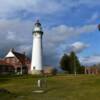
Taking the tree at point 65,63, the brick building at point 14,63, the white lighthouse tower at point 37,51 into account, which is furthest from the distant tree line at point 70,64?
the white lighthouse tower at point 37,51

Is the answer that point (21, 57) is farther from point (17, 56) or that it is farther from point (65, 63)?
point (65, 63)

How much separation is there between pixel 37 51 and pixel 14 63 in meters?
22.5

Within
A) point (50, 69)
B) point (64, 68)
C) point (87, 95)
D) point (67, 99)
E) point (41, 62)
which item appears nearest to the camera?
point (67, 99)

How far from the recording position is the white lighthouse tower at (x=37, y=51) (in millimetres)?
88938

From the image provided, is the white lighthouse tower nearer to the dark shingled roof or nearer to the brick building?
the brick building

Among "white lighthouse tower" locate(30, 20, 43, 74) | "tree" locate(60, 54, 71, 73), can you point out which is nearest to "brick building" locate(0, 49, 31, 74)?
"tree" locate(60, 54, 71, 73)

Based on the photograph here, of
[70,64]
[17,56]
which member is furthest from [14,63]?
[70,64]

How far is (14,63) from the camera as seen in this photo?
109562 millimetres

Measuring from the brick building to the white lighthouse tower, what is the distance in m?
16.4

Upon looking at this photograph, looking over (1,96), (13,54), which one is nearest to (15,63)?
(13,54)

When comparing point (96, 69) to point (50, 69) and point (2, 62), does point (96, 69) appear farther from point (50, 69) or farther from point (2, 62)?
point (2, 62)

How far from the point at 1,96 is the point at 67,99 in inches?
215

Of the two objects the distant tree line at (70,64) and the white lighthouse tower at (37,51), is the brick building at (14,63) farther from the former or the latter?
the white lighthouse tower at (37,51)

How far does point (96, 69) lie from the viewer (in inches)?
4567
